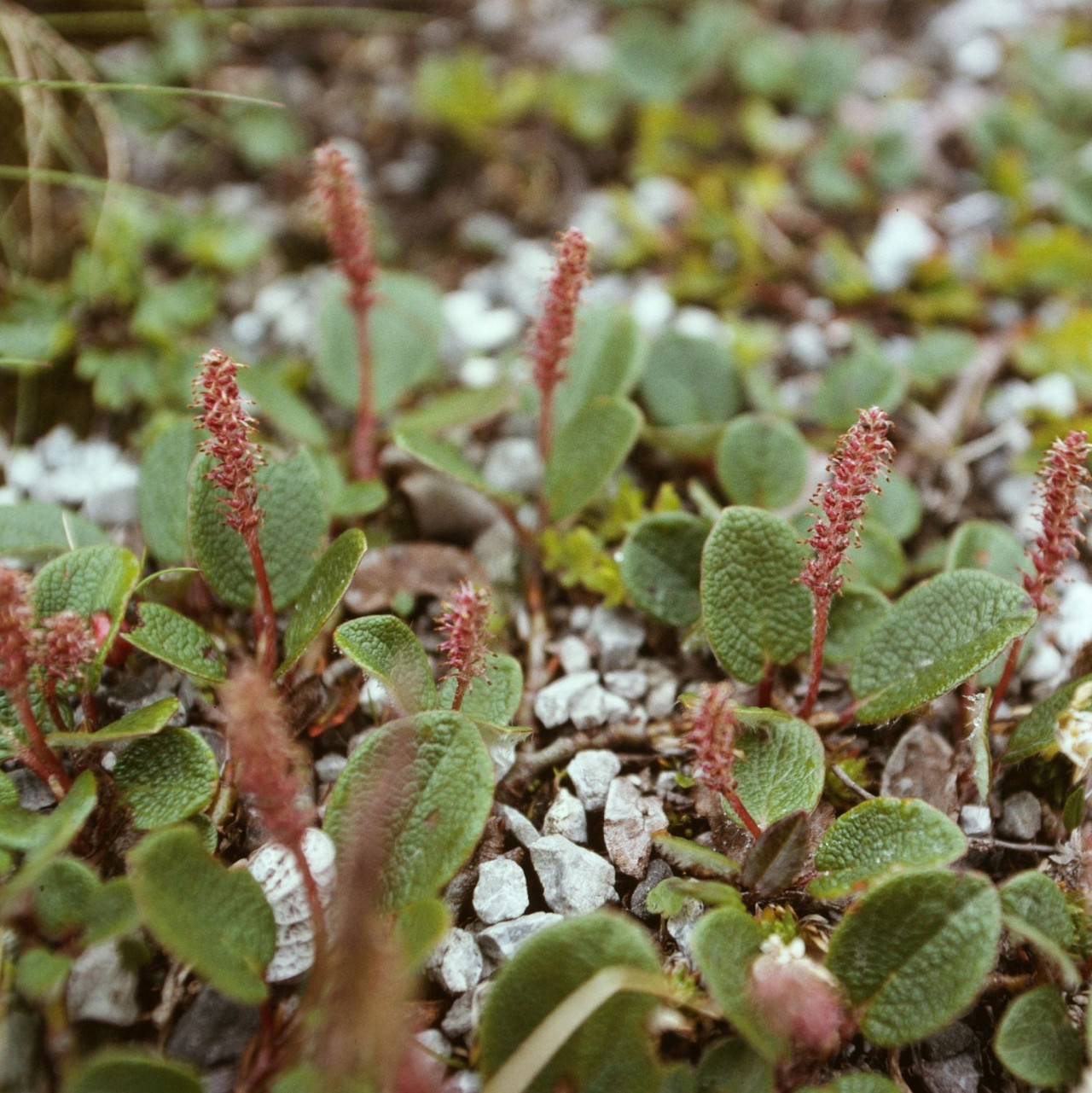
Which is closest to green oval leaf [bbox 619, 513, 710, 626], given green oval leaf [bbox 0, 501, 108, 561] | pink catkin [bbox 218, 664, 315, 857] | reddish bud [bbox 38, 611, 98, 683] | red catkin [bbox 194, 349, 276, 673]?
red catkin [bbox 194, 349, 276, 673]

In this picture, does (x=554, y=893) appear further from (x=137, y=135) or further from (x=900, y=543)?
(x=137, y=135)

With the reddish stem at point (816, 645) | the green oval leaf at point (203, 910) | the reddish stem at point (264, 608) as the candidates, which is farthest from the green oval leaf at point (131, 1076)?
the reddish stem at point (816, 645)


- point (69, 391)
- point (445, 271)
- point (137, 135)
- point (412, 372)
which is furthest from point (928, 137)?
point (69, 391)

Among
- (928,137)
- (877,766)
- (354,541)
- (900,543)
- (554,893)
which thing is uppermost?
(928,137)

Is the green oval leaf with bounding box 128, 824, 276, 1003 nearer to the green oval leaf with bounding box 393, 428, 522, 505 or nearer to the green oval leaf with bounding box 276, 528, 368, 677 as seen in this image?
the green oval leaf with bounding box 276, 528, 368, 677

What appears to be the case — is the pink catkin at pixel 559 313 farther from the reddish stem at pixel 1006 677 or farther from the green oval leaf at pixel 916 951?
the green oval leaf at pixel 916 951
